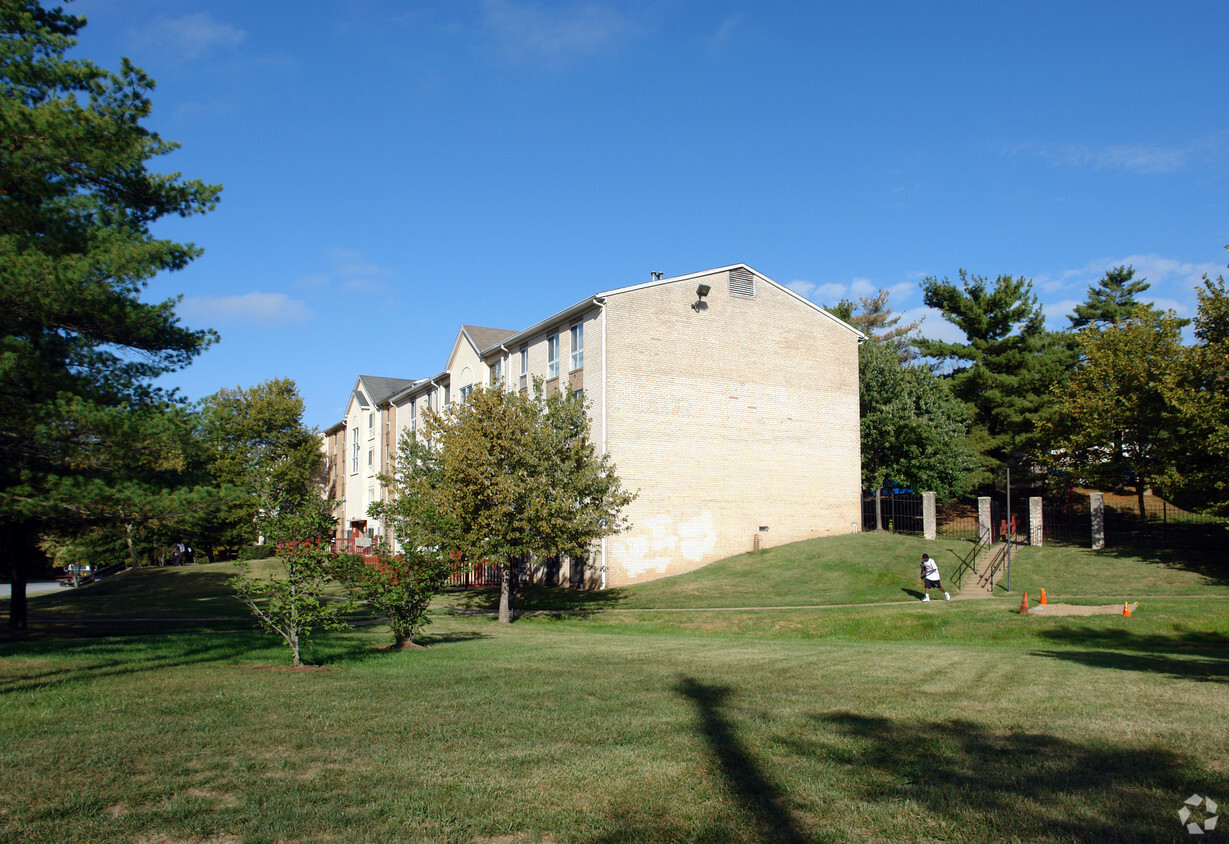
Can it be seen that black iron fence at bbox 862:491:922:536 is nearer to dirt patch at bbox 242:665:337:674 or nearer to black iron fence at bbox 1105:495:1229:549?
black iron fence at bbox 1105:495:1229:549

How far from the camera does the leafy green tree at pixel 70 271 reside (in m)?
12.7

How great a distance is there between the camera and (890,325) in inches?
2630

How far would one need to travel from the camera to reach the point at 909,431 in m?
39.9

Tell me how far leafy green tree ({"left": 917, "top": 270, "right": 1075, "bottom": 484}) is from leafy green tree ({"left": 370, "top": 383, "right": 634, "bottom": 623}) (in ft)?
88.5

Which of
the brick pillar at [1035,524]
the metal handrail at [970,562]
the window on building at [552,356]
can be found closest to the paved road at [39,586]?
the window on building at [552,356]

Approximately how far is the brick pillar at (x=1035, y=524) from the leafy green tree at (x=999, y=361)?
9116mm

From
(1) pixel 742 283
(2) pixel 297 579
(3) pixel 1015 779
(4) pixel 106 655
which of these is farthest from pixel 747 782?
(1) pixel 742 283

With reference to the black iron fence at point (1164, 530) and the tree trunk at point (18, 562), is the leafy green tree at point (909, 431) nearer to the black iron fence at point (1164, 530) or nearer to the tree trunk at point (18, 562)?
the black iron fence at point (1164, 530)

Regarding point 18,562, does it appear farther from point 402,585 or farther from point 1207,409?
point 1207,409

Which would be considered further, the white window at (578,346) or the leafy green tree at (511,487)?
the white window at (578,346)

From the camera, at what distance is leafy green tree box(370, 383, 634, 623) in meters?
21.7

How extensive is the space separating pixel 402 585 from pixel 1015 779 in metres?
10.2

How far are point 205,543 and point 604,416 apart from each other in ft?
108

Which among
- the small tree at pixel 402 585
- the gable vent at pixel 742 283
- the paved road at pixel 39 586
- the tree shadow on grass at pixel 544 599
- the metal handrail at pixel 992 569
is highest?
the gable vent at pixel 742 283
